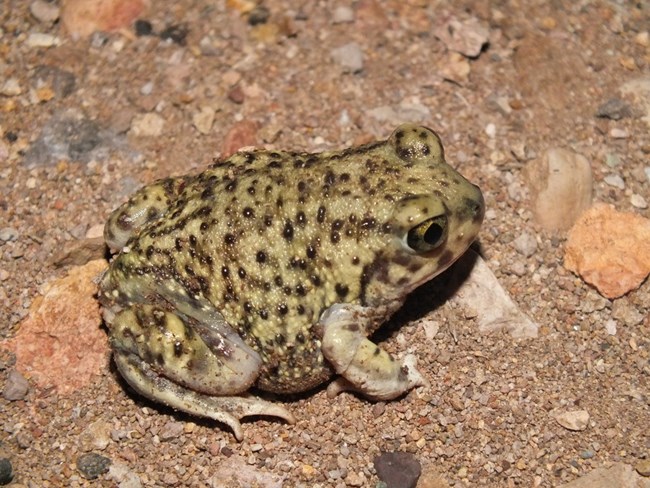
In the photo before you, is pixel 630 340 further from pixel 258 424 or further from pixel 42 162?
pixel 42 162

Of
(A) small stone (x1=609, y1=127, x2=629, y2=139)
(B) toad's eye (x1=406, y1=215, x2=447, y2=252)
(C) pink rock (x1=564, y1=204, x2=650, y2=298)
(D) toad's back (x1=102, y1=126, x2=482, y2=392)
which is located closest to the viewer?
(B) toad's eye (x1=406, y1=215, x2=447, y2=252)

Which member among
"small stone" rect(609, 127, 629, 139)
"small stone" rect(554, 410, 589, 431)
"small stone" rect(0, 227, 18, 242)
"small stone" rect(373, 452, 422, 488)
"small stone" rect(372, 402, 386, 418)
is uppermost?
"small stone" rect(0, 227, 18, 242)

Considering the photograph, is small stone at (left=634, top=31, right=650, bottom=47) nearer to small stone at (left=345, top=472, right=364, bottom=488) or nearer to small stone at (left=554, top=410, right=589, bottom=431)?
small stone at (left=554, top=410, right=589, bottom=431)

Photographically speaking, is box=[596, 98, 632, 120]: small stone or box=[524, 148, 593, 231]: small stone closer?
box=[524, 148, 593, 231]: small stone

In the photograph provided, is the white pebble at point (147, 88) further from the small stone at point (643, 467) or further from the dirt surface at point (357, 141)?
the small stone at point (643, 467)

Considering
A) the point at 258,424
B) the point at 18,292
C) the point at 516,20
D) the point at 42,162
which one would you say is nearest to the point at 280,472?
the point at 258,424

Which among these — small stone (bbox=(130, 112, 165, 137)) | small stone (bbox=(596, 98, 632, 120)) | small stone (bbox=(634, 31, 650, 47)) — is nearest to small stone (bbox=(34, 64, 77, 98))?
small stone (bbox=(130, 112, 165, 137))

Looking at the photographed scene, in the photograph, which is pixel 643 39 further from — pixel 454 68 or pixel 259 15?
pixel 259 15

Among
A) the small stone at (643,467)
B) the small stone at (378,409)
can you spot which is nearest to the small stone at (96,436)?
the small stone at (378,409)
